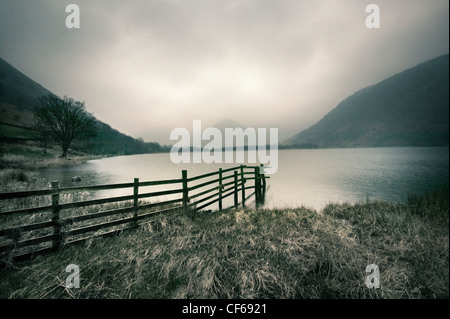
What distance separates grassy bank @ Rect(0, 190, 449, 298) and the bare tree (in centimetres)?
3618

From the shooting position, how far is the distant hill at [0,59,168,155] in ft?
185

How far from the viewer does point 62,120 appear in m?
30.3

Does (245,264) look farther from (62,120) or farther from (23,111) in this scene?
(23,111)

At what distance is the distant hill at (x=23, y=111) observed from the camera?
56.4 m

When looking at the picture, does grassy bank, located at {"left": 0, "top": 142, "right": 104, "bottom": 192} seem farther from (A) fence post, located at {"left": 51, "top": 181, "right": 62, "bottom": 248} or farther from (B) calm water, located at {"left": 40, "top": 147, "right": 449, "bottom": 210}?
(A) fence post, located at {"left": 51, "top": 181, "right": 62, "bottom": 248}

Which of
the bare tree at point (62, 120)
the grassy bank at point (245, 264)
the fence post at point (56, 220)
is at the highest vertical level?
the bare tree at point (62, 120)

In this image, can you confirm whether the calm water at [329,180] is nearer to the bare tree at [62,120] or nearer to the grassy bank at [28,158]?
the grassy bank at [28,158]

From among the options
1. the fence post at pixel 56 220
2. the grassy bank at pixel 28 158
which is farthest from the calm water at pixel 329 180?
the fence post at pixel 56 220

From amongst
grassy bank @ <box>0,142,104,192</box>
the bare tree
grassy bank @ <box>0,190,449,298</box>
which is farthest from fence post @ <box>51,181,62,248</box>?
the bare tree

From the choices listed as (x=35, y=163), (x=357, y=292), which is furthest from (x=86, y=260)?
(x=35, y=163)

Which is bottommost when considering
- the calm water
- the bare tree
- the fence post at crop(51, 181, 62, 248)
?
the calm water

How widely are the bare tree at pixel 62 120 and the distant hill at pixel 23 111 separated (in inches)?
160

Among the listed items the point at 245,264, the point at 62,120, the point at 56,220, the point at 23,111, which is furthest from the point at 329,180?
the point at 23,111

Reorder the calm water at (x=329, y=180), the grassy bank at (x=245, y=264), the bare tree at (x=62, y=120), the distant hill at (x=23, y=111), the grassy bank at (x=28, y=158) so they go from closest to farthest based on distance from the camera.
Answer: the grassy bank at (x=245, y=264) → the calm water at (x=329, y=180) → the grassy bank at (x=28, y=158) → the bare tree at (x=62, y=120) → the distant hill at (x=23, y=111)
